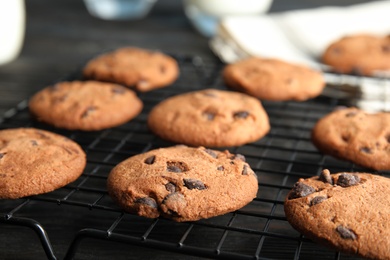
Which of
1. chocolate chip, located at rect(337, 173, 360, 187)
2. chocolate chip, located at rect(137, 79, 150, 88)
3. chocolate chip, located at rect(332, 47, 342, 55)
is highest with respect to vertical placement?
chocolate chip, located at rect(337, 173, 360, 187)

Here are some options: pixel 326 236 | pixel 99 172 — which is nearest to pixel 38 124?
pixel 99 172

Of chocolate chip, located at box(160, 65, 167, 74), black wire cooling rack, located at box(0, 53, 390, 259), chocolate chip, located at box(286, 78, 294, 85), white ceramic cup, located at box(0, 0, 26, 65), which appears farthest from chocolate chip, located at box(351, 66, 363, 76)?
white ceramic cup, located at box(0, 0, 26, 65)

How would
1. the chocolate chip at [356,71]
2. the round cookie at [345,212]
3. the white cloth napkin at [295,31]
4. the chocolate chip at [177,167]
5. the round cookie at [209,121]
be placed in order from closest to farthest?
the round cookie at [345,212]
the chocolate chip at [177,167]
the round cookie at [209,121]
the chocolate chip at [356,71]
the white cloth napkin at [295,31]

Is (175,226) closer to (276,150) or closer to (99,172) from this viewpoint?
(99,172)

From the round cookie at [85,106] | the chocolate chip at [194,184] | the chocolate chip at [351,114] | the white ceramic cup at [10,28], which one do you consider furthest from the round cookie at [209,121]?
the white ceramic cup at [10,28]

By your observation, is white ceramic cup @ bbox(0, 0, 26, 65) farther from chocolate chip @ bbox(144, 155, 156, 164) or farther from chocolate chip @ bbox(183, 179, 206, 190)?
chocolate chip @ bbox(183, 179, 206, 190)

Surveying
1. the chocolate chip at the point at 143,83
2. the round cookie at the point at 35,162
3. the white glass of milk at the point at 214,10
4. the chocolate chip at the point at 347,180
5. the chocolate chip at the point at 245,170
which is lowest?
the white glass of milk at the point at 214,10

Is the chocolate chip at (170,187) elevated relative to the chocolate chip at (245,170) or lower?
elevated

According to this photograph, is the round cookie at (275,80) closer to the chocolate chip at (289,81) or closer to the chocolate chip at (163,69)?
the chocolate chip at (289,81)

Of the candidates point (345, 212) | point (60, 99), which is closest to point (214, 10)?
point (60, 99)
